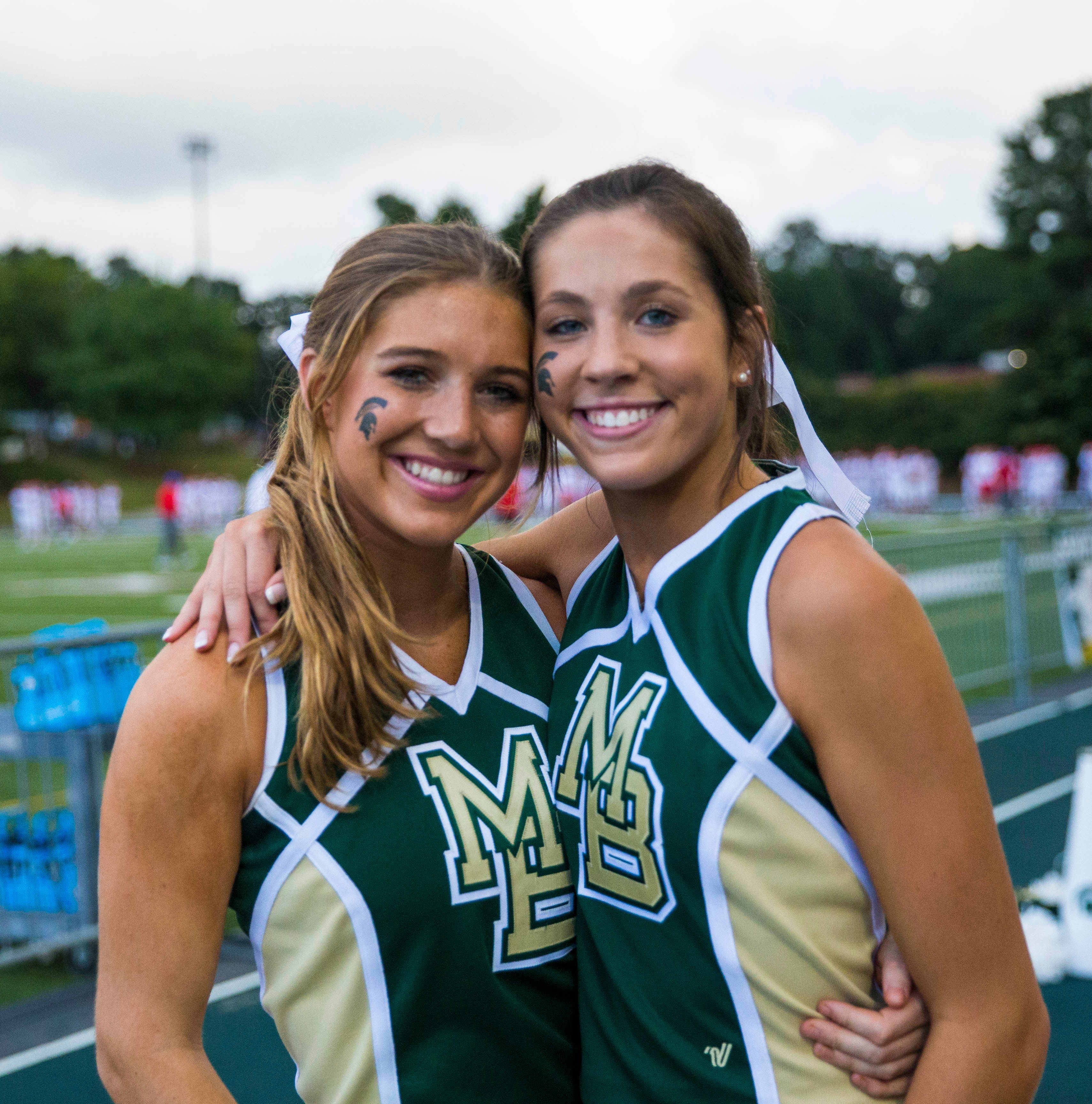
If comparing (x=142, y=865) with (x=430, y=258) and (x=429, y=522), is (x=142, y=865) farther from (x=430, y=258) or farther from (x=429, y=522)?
(x=430, y=258)

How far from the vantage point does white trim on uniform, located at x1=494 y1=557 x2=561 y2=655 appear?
2059 mm

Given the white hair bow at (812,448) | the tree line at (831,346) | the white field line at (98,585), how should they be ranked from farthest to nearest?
the tree line at (831,346) → the white field line at (98,585) → the white hair bow at (812,448)

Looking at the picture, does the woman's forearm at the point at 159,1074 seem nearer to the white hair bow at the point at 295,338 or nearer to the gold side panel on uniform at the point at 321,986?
the gold side panel on uniform at the point at 321,986

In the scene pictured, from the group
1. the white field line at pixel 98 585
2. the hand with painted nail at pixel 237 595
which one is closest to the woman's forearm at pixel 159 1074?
the hand with painted nail at pixel 237 595

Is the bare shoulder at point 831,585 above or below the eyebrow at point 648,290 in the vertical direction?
below

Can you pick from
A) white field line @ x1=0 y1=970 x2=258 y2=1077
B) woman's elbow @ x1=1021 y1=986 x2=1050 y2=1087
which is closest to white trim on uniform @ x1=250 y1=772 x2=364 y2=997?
woman's elbow @ x1=1021 y1=986 x2=1050 y2=1087

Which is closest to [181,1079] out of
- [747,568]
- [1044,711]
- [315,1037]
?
[315,1037]

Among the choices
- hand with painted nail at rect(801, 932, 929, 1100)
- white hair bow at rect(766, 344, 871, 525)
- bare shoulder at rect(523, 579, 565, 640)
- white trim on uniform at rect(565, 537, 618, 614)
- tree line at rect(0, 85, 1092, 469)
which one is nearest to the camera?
hand with painted nail at rect(801, 932, 929, 1100)

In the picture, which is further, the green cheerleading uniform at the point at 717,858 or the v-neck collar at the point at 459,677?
the v-neck collar at the point at 459,677

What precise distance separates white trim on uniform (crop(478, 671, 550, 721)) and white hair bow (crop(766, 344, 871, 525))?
574mm

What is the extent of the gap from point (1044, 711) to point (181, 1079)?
861 centimetres

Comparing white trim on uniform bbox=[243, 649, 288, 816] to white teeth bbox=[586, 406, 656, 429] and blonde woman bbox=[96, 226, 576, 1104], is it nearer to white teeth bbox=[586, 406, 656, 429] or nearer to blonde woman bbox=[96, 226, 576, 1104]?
blonde woman bbox=[96, 226, 576, 1104]

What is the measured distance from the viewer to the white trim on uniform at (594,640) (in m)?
1.82

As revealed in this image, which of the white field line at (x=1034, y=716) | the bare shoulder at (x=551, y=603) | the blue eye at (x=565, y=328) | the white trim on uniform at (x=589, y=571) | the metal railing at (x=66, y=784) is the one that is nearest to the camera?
the blue eye at (x=565, y=328)
